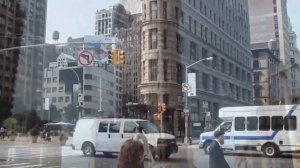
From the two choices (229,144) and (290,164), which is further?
(290,164)

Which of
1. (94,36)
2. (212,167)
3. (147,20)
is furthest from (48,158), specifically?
(212,167)

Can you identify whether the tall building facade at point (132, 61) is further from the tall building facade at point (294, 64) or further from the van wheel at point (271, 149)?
the van wheel at point (271, 149)

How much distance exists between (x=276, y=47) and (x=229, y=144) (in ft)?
10.8

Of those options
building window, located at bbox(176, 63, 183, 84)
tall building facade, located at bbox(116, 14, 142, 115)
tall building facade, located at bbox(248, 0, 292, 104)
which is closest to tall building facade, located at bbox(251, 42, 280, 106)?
tall building facade, located at bbox(248, 0, 292, 104)

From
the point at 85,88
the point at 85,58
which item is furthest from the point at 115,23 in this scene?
the point at 85,88

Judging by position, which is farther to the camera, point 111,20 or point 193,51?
point 111,20

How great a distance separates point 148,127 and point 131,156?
333 inches

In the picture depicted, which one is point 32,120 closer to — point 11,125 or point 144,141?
point 11,125

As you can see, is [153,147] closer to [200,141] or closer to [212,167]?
[200,141]

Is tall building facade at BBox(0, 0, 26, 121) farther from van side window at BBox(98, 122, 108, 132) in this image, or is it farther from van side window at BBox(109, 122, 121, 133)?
van side window at BBox(109, 122, 121, 133)

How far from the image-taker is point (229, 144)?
11.3 metres

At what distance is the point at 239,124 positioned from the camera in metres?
13.2

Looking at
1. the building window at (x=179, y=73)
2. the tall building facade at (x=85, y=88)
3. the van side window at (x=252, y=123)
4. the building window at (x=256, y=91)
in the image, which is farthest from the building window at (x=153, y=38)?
the van side window at (x=252, y=123)

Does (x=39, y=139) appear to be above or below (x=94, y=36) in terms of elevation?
below
